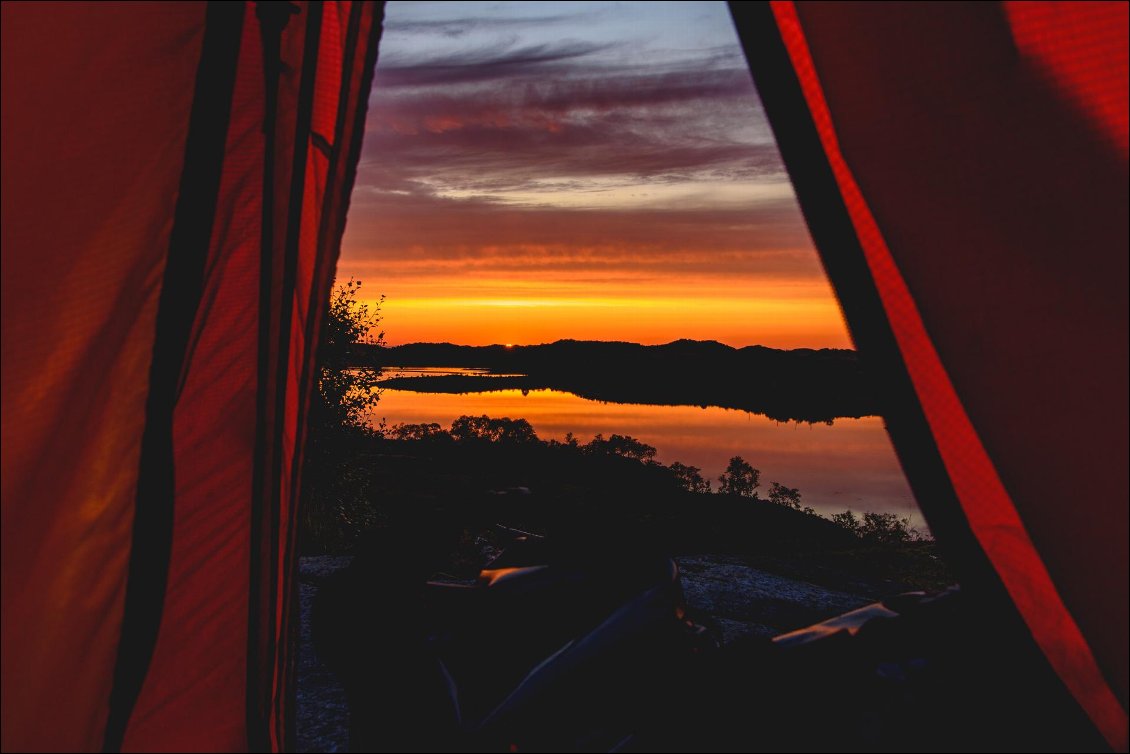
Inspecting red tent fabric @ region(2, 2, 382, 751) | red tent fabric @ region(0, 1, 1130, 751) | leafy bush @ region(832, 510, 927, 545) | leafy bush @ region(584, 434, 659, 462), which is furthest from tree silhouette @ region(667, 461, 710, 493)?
red tent fabric @ region(2, 2, 382, 751)

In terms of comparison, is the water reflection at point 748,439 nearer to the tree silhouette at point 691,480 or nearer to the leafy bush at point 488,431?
the tree silhouette at point 691,480

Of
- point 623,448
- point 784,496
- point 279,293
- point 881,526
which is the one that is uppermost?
point 279,293

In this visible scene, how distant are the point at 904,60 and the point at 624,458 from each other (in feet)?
69.9

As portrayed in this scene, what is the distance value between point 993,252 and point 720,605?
446 centimetres

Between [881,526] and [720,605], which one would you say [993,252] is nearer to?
[720,605]

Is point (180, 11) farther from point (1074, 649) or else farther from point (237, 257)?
point (1074, 649)

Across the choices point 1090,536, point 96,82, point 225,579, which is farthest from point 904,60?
point 225,579

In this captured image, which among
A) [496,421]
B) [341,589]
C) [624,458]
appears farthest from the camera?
[496,421]

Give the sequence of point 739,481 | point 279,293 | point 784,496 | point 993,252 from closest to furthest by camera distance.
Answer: point 993,252, point 279,293, point 784,496, point 739,481

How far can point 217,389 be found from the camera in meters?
2.65

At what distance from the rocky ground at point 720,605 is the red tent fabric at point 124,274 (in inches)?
61.9

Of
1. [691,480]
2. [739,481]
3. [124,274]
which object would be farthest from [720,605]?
[739,481]

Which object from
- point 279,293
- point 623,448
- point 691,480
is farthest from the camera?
point 623,448

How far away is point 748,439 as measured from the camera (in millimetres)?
38031
